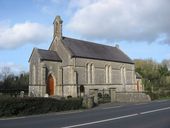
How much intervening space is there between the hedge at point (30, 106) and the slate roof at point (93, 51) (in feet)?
72.1

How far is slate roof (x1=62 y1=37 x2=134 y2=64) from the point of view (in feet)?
164

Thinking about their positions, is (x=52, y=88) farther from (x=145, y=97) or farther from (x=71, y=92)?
(x=145, y=97)

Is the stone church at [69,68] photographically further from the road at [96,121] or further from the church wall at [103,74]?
the road at [96,121]

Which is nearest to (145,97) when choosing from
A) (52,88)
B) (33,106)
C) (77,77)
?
(77,77)

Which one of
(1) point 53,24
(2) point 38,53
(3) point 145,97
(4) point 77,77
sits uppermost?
(1) point 53,24

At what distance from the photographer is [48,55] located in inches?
1876

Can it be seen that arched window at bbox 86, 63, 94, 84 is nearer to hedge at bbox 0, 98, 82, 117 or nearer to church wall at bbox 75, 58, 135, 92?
church wall at bbox 75, 58, 135, 92

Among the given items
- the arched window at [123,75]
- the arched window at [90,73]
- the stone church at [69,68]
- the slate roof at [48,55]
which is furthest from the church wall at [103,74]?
the slate roof at [48,55]

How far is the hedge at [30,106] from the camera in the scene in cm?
2183

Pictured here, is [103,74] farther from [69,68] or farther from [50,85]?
[50,85]

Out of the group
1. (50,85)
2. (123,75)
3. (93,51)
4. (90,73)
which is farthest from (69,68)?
(123,75)

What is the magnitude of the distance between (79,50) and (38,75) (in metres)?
8.86

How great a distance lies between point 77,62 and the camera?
160ft

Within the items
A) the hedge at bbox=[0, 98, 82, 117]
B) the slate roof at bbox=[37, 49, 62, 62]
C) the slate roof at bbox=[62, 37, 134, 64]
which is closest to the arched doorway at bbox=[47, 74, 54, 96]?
the slate roof at bbox=[37, 49, 62, 62]
